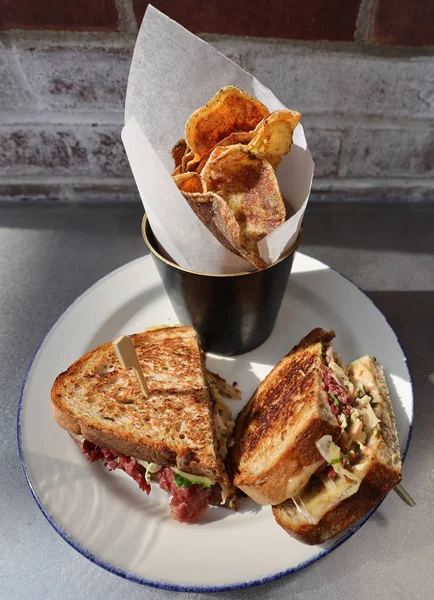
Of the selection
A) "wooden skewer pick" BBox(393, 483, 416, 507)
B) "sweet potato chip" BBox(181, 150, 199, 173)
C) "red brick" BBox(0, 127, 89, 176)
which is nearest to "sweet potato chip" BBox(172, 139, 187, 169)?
"sweet potato chip" BBox(181, 150, 199, 173)

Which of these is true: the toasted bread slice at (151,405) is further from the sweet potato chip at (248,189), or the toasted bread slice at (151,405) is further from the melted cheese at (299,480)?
the sweet potato chip at (248,189)

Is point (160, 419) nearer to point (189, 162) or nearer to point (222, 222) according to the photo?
point (222, 222)

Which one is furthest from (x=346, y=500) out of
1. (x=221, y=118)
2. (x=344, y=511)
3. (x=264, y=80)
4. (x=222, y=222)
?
(x=264, y=80)

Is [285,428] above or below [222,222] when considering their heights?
below

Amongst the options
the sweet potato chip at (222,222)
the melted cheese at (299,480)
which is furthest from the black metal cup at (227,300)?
the melted cheese at (299,480)

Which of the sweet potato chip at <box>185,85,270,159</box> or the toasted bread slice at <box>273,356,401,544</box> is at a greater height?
the sweet potato chip at <box>185,85,270,159</box>

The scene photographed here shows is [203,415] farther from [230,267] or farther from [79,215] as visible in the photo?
[79,215]

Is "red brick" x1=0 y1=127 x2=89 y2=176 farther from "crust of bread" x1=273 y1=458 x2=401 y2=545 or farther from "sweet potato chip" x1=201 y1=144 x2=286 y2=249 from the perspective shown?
"crust of bread" x1=273 y1=458 x2=401 y2=545
